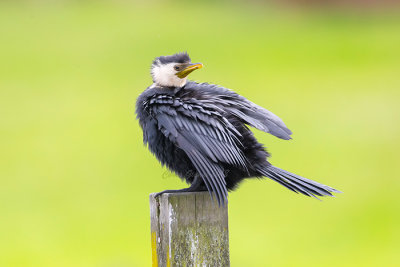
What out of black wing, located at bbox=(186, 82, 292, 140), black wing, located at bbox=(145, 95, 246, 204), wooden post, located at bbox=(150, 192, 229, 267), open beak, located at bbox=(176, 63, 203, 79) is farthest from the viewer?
open beak, located at bbox=(176, 63, 203, 79)

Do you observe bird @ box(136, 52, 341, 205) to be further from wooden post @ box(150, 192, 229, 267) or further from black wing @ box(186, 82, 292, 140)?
wooden post @ box(150, 192, 229, 267)

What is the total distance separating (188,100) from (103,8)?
2038 centimetres

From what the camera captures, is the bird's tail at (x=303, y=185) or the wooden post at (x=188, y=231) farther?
the bird's tail at (x=303, y=185)

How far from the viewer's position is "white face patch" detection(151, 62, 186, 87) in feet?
15.2

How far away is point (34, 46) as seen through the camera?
1948 cm

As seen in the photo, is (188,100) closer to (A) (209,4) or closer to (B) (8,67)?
(B) (8,67)

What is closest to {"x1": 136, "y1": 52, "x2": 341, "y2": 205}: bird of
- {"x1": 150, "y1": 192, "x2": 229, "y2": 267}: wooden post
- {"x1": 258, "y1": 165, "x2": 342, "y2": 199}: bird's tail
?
{"x1": 258, "y1": 165, "x2": 342, "y2": 199}: bird's tail

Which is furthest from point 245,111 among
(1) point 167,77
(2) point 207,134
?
(1) point 167,77

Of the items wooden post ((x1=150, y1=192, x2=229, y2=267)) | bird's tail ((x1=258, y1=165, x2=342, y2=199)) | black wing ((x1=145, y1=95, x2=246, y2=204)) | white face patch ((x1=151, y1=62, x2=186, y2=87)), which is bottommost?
wooden post ((x1=150, y1=192, x2=229, y2=267))

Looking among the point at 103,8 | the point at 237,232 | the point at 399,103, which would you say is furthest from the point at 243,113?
the point at 103,8

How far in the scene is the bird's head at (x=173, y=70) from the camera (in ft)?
15.2

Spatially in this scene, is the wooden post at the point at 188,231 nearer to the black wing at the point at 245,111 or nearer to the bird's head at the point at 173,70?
the black wing at the point at 245,111

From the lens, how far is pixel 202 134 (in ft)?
13.4

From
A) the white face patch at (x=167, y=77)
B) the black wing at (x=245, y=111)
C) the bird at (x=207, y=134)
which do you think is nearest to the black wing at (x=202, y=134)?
the bird at (x=207, y=134)
